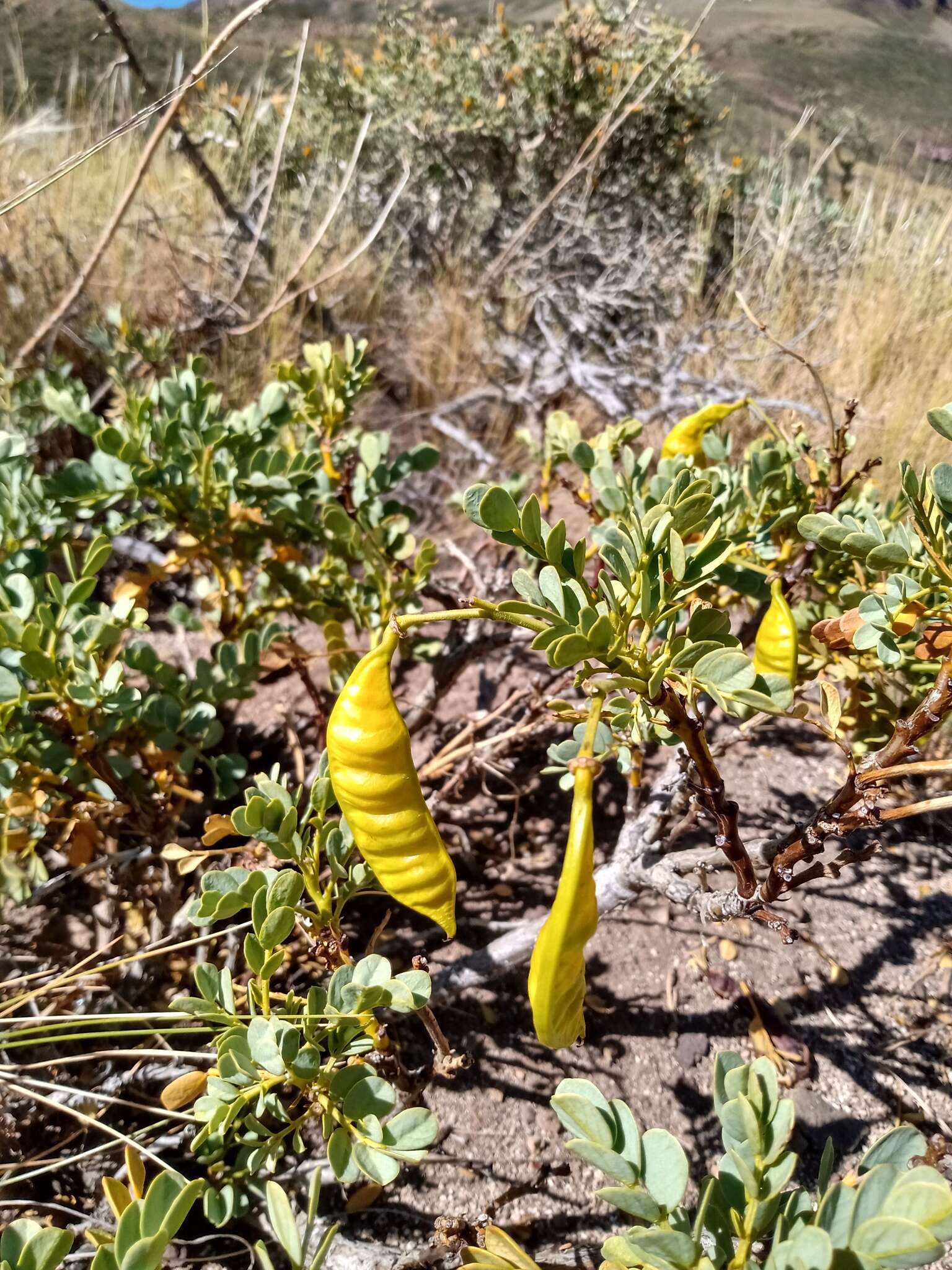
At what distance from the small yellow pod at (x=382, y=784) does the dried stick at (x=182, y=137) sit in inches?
52.8

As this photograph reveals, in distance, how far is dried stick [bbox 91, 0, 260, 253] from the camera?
144 centimetres

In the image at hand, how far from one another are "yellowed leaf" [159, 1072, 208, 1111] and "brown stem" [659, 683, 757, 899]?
0.48 m

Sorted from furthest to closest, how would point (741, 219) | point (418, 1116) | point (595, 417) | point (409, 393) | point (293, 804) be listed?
1. point (741, 219)
2. point (409, 393)
3. point (595, 417)
4. point (293, 804)
5. point (418, 1116)

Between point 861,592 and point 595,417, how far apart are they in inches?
64.6

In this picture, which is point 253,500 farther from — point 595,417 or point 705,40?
point 705,40

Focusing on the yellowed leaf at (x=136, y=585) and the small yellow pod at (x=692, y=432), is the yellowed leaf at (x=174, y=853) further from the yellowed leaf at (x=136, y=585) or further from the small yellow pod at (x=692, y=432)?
the small yellow pod at (x=692, y=432)

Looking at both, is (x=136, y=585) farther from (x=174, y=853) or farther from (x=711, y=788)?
(x=711, y=788)

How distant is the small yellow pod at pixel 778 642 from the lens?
706mm

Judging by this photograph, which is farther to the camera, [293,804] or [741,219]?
[741,219]

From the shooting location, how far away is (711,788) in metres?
0.60

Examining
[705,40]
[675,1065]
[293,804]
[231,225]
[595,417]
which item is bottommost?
[675,1065]

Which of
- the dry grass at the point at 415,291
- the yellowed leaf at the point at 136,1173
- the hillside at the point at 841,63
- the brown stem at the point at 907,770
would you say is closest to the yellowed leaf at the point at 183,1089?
the yellowed leaf at the point at 136,1173

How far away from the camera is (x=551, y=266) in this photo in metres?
3.10

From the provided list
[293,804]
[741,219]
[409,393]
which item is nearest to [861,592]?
[293,804]
